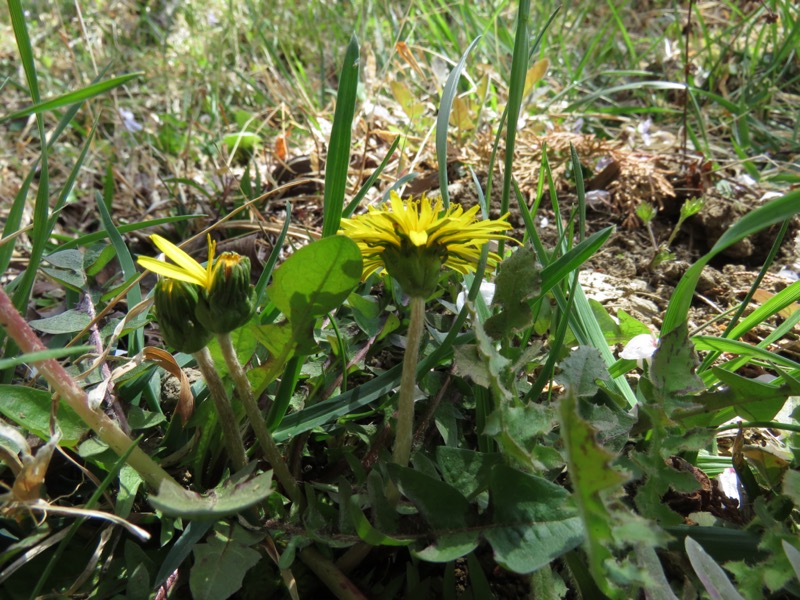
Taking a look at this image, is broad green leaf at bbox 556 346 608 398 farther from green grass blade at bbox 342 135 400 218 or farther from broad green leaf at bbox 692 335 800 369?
green grass blade at bbox 342 135 400 218

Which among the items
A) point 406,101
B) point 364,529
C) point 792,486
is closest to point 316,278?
point 364,529

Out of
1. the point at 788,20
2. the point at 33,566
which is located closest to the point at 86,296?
the point at 33,566

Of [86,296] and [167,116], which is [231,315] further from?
[167,116]

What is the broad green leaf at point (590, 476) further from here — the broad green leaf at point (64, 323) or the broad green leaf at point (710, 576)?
the broad green leaf at point (64, 323)

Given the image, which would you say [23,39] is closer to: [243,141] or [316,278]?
[316,278]

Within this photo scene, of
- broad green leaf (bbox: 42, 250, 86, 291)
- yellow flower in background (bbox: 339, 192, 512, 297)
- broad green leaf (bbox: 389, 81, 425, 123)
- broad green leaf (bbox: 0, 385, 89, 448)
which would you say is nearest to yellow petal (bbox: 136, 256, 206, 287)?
yellow flower in background (bbox: 339, 192, 512, 297)

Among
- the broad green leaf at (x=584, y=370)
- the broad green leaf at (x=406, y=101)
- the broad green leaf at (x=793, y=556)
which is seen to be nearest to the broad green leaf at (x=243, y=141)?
the broad green leaf at (x=406, y=101)

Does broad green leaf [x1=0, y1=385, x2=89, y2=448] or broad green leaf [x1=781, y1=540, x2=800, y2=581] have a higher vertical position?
broad green leaf [x1=0, y1=385, x2=89, y2=448]
